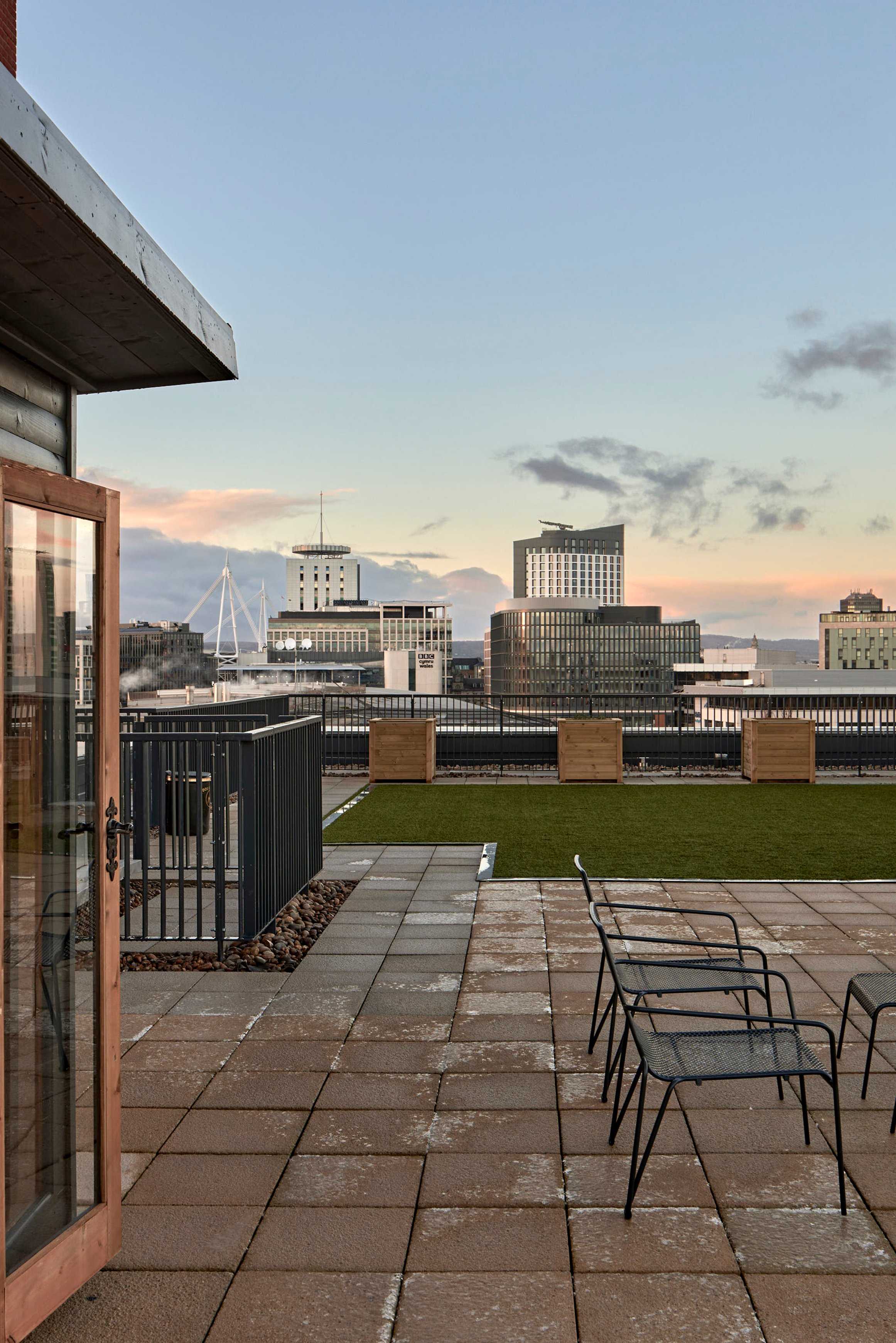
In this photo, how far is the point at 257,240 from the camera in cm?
2900

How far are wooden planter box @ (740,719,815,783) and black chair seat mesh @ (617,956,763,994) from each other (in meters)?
9.81

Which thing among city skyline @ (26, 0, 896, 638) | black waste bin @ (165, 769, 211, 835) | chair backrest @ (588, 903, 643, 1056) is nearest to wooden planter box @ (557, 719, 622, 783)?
black waste bin @ (165, 769, 211, 835)

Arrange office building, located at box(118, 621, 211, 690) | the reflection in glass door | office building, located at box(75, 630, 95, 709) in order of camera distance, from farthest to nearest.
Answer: office building, located at box(118, 621, 211, 690)
office building, located at box(75, 630, 95, 709)
the reflection in glass door

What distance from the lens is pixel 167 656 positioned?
469ft

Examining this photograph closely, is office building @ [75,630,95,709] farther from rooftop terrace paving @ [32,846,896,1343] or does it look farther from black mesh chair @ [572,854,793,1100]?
black mesh chair @ [572,854,793,1100]

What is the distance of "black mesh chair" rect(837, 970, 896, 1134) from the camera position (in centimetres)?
360

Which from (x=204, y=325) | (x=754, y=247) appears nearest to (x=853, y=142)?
(x=754, y=247)

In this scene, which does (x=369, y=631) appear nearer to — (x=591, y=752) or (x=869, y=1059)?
(x=591, y=752)

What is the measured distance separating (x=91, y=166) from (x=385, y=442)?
10127 centimetres

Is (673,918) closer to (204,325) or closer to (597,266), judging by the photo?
(204,325)

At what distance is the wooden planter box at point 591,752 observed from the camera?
48.2ft

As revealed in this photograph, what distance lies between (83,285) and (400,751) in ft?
39.8

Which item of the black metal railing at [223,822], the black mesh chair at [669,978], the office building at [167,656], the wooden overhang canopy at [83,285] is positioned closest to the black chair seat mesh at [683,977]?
the black mesh chair at [669,978]

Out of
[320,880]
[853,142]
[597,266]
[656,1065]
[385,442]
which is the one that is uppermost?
[385,442]
